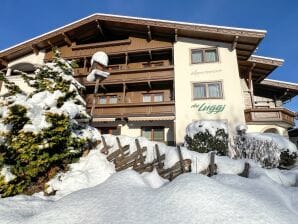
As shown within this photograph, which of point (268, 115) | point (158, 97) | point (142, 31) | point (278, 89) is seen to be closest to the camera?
point (268, 115)

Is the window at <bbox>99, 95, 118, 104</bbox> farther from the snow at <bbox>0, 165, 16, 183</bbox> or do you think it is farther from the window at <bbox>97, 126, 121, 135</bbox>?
the snow at <bbox>0, 165, 16, 183</bbox>

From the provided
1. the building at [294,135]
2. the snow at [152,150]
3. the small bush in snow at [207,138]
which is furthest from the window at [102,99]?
the building at [294,135]

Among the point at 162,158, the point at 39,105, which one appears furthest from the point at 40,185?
the point at 162,158

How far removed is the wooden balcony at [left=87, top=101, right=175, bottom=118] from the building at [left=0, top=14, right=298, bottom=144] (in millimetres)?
75

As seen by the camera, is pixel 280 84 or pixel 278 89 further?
pixel 278 89

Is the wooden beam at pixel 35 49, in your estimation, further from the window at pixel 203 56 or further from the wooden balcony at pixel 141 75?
the window at pixel 203 56

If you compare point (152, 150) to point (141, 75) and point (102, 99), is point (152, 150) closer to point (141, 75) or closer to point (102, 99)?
point (141, 75)

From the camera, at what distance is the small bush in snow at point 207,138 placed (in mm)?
11062

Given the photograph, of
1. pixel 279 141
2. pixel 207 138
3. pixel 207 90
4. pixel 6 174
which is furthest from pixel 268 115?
pixel 6 174

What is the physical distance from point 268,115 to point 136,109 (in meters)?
9.34

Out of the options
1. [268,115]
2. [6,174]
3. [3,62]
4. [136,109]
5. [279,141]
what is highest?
[3,62]

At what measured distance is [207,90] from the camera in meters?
16.9

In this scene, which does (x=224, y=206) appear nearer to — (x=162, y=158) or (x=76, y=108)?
(x=162, y=158)

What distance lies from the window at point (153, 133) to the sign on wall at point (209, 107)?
3334 millimetres
